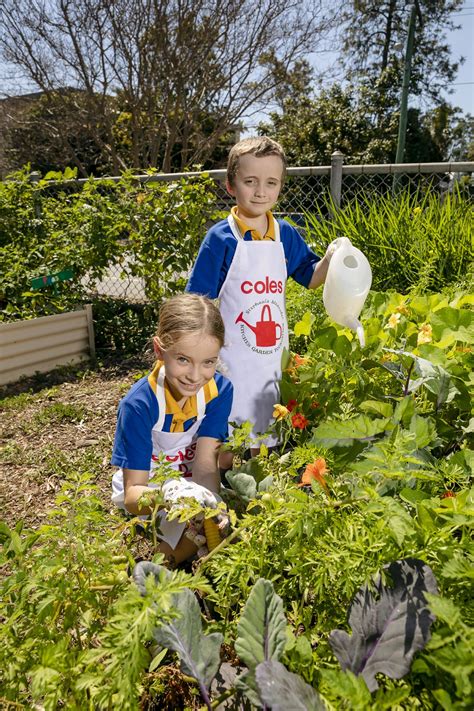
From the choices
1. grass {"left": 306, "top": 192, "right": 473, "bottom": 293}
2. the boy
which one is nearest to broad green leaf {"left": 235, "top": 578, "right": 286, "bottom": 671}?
the boy

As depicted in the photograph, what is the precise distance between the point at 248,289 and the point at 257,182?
0.36 meters

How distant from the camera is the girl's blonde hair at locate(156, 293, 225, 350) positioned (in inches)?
58.4

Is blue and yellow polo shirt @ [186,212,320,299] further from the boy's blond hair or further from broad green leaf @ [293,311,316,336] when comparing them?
broad green leaf @ [293,311,316,336]

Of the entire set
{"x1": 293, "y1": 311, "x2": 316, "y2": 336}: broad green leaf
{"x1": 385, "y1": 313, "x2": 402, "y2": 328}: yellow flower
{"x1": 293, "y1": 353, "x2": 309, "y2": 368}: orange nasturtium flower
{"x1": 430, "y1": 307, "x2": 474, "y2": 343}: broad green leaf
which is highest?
{"x1": 430, "y1": 307, "x2": 474, "y2": 343}: broad green leaf

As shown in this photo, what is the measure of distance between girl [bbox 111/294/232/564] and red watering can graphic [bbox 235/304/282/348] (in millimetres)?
343

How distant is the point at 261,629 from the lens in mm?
719

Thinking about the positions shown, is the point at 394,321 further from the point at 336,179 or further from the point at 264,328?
the point at 336,179

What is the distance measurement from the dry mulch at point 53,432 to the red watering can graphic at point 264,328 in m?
0.90

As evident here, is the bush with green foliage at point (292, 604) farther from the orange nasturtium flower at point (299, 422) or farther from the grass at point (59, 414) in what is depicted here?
the grass at point (59, 414)

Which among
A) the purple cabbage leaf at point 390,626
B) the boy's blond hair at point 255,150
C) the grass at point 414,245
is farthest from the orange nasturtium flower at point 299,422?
the grass at point 414,245

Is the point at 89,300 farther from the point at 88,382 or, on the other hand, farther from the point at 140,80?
the point at 140,80

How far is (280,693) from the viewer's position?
609 mm

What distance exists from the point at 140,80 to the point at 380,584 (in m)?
11.4

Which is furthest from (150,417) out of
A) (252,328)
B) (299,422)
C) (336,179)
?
(336,179)
